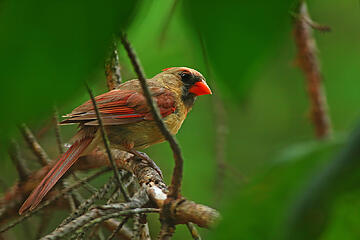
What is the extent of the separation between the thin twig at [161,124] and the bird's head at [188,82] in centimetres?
228

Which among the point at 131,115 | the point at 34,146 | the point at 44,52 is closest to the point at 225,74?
the point at 44,52

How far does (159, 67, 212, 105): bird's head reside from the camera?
12.4 ft

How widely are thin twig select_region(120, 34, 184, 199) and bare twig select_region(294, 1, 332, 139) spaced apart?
276 centimetres

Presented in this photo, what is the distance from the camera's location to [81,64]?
398mm

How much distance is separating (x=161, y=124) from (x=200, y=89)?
8.78 feet

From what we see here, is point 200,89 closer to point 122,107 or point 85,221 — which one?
point 122,107

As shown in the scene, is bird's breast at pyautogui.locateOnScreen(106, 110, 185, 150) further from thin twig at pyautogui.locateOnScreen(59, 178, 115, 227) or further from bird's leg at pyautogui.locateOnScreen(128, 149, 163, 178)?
thin twig at pyautogui.locateOnScreen(59, 178, 115, 227)

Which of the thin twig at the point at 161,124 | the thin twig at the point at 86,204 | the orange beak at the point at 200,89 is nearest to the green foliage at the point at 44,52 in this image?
the thin twig at the point at 161,124

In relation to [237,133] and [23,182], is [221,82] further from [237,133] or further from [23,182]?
[237,133]

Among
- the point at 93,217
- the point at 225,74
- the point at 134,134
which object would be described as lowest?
the point at 134,134

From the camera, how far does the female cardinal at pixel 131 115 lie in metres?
2.89

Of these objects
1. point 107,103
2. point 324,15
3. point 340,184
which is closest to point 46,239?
point 340,184

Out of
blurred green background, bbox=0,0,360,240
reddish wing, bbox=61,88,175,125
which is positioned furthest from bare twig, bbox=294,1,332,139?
blurred green background, bbox=0,0,360,240

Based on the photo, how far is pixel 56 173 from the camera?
2697mm
